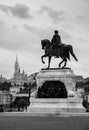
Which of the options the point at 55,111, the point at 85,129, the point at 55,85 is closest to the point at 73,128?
the point at 85,129

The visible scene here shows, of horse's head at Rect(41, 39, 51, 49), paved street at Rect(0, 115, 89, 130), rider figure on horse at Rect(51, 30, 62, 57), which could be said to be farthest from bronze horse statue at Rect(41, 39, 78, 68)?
paved street at Rect(0, 115, 89, 130)

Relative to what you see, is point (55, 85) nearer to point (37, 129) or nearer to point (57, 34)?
point (57, 34)

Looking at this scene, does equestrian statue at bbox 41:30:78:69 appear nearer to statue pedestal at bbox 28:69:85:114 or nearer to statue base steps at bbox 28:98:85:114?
statue pedestal at bbox 28:69:85:114

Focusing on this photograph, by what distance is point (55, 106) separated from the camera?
41438mm

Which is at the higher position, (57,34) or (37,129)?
(57,34)

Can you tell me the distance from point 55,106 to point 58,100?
28.6 inches

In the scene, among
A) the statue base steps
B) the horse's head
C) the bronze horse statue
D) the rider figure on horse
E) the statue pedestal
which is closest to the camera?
the statue base steps

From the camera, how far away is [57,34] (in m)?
44.5

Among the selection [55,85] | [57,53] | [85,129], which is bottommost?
[85,129]

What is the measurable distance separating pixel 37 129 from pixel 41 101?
18.9 m

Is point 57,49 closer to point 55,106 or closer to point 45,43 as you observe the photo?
point 45,43

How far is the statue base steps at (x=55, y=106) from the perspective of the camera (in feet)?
134

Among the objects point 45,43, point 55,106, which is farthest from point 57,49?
point 55,106

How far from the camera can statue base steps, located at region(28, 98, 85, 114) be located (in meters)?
40.9
